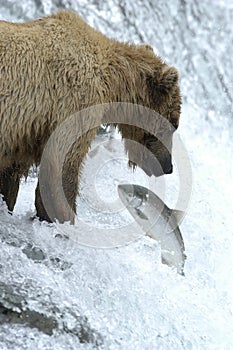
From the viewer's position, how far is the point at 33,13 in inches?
391

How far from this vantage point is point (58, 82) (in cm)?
513

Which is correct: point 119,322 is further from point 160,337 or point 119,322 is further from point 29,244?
point 29,244

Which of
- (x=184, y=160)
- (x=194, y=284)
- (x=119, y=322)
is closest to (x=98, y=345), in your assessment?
(x=119, y=322)

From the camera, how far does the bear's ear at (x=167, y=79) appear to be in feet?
18.9

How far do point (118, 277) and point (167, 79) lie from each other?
1.64 m

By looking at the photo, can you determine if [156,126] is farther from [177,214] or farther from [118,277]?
[118,277]

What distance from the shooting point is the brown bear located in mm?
5004

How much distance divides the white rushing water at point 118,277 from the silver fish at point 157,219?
0.50 ft

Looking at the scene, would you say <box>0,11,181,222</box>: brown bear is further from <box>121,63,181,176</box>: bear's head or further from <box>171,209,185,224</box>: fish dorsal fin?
<box>171,209,185,224</box>: fish dorsal fin

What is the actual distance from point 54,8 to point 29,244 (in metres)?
5.72

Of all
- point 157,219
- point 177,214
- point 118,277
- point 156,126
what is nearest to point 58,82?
point 156,126

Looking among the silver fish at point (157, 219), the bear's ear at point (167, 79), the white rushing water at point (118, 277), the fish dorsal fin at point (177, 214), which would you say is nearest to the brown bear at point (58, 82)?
the bear's ear at point (167, 79)

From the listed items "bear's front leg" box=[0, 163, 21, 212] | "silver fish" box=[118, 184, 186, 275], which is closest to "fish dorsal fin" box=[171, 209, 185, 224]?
"silver fish" box=[118, 184, 186, 275]

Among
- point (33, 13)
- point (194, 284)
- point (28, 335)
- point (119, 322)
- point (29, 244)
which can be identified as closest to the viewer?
point (28, 335)
